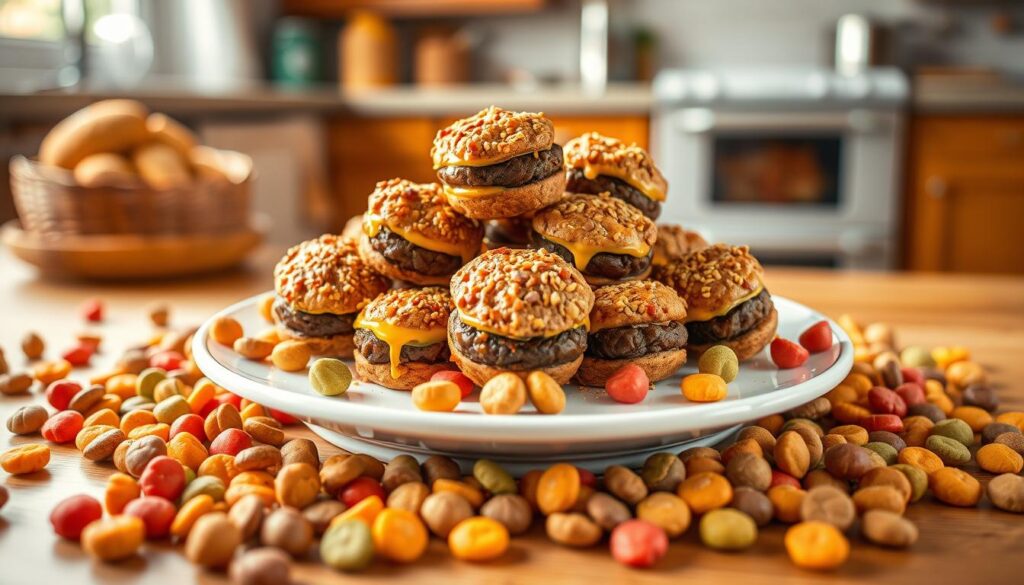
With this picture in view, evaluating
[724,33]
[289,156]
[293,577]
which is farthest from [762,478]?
[724,33]

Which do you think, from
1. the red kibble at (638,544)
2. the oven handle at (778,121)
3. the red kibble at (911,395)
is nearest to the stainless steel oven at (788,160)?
the oven handle at (778,121)

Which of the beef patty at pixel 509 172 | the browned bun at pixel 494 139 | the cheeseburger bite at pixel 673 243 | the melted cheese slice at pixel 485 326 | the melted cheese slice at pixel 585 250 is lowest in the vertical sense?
the melted cheese slice at pixel 485 326

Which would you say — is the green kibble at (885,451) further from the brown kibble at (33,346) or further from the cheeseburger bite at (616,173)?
the brown kibble at (33,346)

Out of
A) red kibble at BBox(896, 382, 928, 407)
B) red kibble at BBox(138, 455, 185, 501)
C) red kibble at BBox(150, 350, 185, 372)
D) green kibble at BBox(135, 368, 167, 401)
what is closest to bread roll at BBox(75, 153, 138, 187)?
red kibble at BBox(150, 350, 185, 372)

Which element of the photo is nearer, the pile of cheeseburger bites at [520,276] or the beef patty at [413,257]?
the pile of cheeseburger bites at [520,276]

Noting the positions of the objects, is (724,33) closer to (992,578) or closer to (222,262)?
(222,262)
